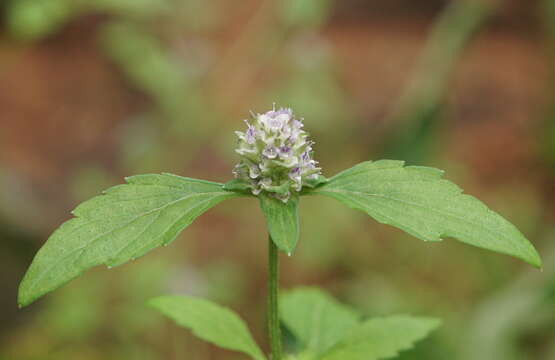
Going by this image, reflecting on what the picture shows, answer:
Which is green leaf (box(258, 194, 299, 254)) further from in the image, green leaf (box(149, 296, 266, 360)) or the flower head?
green leaf (box(149, 296, 266, 360))

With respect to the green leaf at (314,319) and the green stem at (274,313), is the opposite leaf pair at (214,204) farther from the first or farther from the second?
the green leaf at (314,319)

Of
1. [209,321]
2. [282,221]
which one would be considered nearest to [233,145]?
[209,321]

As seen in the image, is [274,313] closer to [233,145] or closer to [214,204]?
[214,204]

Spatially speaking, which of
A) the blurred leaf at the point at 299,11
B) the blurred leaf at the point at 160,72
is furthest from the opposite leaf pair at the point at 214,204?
the blurred leaf at the point at 299,11

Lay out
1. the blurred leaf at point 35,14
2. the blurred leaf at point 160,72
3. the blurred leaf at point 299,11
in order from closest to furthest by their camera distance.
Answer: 1. the blurred leaf at point 35,14
2. the blurred leaf at point 160,72
3. the blurred leaf at point 299,11

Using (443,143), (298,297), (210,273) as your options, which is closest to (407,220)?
(298,297)

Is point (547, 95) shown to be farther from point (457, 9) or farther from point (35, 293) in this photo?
point (35, 293)
